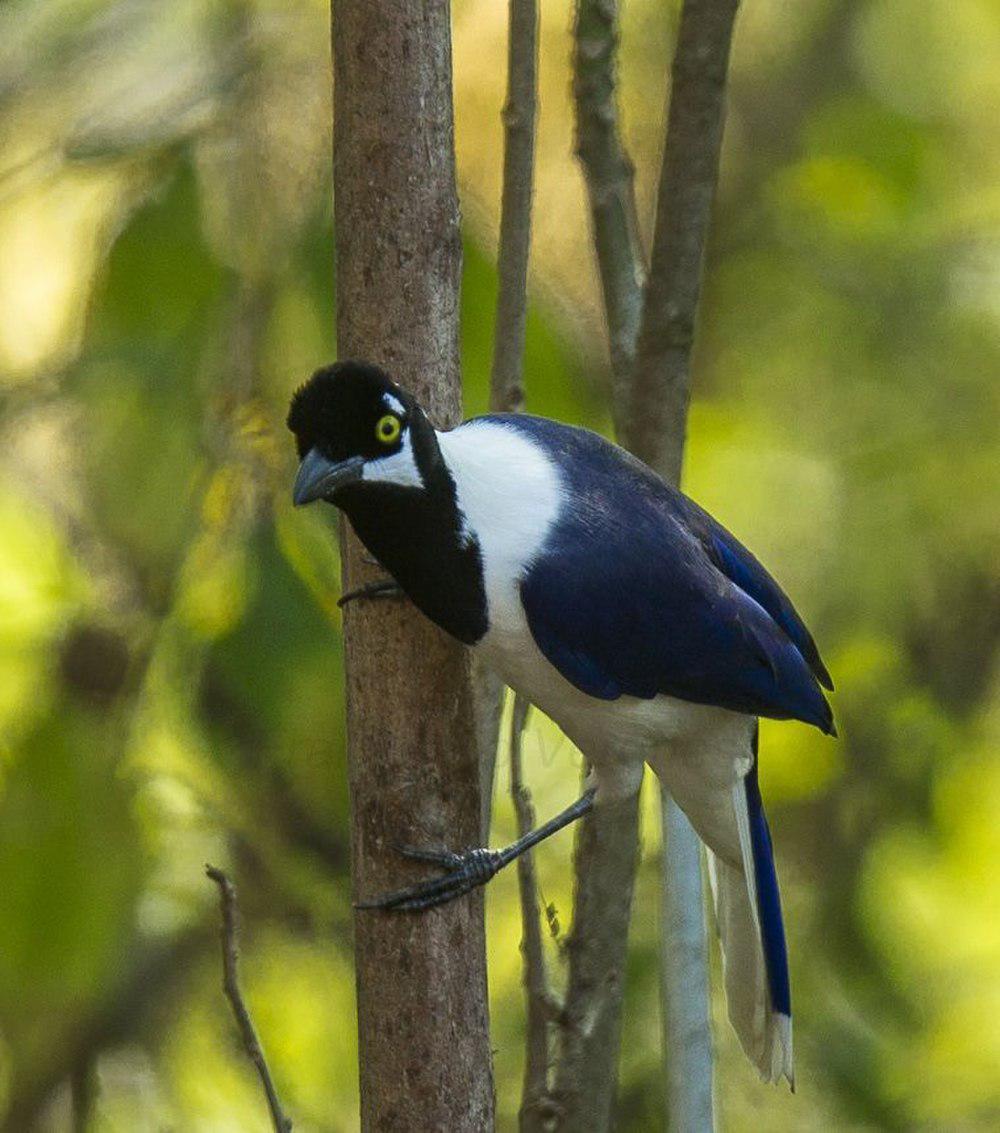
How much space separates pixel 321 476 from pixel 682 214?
0.59 m

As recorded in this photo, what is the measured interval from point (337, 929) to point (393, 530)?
3.94 ft

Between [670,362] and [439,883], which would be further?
[670,362]

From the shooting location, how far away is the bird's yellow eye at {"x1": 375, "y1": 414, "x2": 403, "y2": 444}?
66.9 inches

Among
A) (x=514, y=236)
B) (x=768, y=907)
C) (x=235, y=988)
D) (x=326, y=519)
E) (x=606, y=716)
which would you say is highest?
(x=514, y=236)

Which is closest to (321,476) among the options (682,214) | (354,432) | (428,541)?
(354,432)

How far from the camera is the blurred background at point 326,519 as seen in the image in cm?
210

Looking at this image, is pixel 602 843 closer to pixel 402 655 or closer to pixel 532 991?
pixel 532 991

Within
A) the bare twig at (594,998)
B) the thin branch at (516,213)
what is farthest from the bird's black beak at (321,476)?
the bare twig at (594,998)

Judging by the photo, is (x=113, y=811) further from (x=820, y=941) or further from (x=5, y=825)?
(x=820, y=941)

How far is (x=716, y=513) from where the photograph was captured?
9.73 feet

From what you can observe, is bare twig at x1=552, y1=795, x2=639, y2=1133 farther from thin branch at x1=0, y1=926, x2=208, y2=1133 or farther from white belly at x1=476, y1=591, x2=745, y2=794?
thin branch at x1=0, y1=926, x2=208, y2=1133

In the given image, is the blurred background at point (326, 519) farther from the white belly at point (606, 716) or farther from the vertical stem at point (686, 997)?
the vertical stem at point (686, 997)

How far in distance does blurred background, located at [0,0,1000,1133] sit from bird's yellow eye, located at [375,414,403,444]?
0.37 m

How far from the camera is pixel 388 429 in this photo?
1.71m
